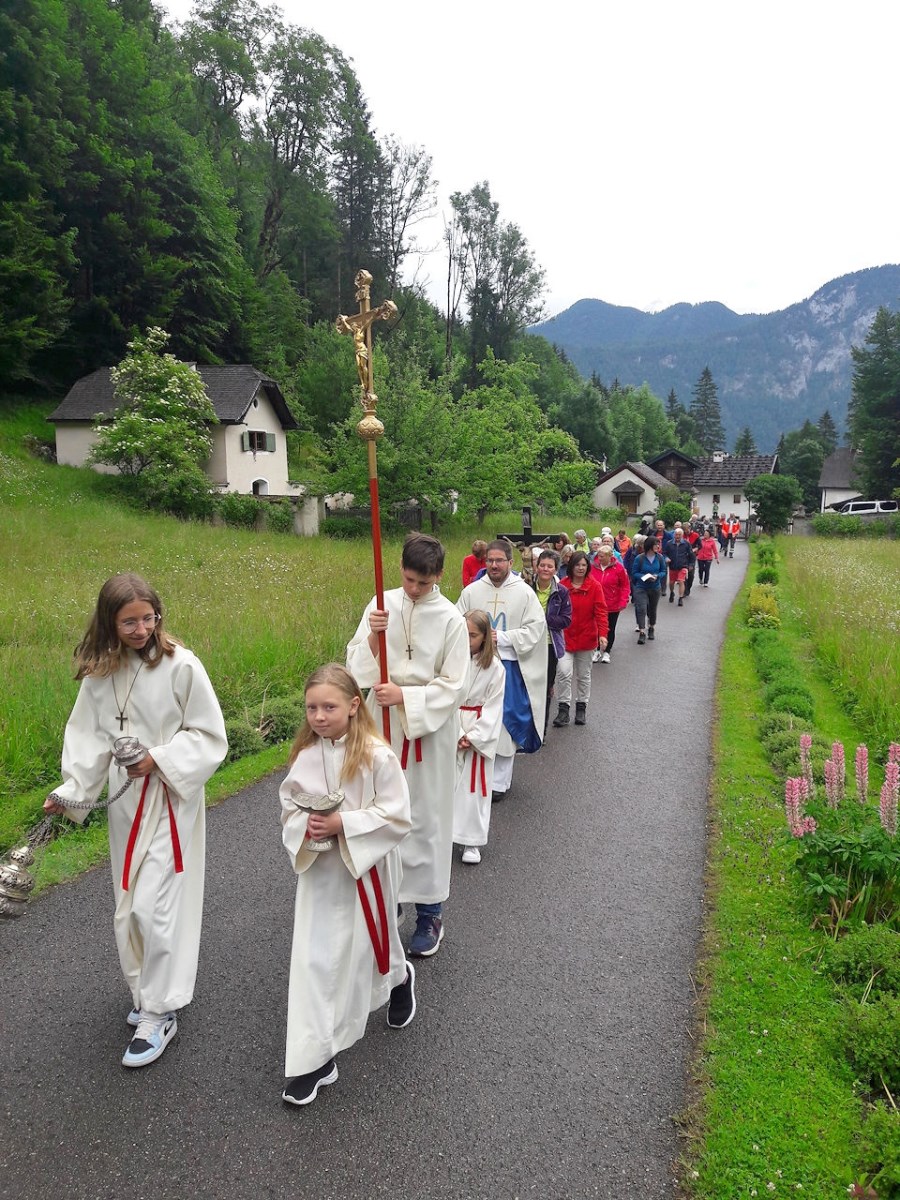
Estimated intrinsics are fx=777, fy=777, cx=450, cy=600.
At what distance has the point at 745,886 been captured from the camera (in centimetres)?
507

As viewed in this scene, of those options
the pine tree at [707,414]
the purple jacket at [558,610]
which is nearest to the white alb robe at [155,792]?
the purple jacket at [558,610]

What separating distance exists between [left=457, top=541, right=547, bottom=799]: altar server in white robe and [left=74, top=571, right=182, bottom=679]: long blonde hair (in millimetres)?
3419

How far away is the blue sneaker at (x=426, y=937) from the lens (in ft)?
14.1

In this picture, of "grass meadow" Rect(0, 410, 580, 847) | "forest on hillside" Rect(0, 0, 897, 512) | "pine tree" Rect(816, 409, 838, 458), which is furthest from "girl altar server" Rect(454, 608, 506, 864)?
"pine tree" Rect(816, 409, 838, 458)

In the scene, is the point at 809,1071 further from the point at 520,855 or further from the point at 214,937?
the point at 214,937

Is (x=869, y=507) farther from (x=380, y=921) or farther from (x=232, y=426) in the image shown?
(x=380, y=921)

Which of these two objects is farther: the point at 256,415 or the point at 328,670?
the point at 256,415

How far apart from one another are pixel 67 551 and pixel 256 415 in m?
17.7

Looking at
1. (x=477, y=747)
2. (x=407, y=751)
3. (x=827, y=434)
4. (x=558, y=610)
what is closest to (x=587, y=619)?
(x=558, y=610)

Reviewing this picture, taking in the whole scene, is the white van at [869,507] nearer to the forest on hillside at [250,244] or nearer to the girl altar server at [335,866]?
the forest on hillside at [250,244]

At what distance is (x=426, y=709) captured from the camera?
13.6ft

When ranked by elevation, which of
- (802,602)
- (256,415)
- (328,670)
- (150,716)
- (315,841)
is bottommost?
(802,602)

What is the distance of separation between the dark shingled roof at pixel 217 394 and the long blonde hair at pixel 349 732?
29947 mm

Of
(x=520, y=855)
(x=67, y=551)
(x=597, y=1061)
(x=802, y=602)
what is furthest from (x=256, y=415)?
(x=597, y=1061)
